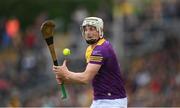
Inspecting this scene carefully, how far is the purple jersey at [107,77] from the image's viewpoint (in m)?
11.7

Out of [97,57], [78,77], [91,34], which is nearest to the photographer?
[78,77]

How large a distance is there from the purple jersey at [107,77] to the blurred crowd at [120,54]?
398 inches

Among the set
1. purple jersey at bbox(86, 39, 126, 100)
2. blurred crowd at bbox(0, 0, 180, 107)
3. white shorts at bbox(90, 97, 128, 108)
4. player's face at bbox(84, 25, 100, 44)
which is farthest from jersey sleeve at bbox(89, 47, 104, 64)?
blurred crowd at bbox(0, 0, 180, 107)

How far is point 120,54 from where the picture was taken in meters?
28.9

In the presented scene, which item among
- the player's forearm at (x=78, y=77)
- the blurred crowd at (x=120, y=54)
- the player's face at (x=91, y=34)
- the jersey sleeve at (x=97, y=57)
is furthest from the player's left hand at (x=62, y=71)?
the blurred crowd at (x=120, y=54)

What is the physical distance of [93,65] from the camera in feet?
37.8

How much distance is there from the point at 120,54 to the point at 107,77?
1719 cm

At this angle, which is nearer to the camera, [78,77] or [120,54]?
[78,77]

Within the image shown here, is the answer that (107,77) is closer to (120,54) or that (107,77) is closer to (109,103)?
(109,103)

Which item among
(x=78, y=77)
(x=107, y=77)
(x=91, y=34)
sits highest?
(x=91, y=34)

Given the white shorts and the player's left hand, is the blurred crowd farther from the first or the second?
the player's left hand

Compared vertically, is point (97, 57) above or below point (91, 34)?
below

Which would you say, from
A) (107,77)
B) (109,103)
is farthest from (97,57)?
(109,103)

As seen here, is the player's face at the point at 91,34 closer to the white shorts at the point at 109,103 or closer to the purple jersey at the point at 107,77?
the purple jersey at the point at 107,77
